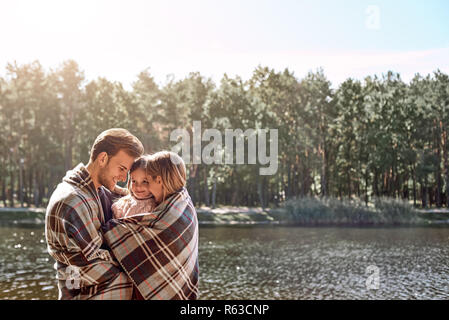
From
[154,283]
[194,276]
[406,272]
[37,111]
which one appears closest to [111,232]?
[154,283]

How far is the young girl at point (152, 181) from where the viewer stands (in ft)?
10.3

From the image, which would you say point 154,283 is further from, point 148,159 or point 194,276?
point 148,159

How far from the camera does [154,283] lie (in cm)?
312

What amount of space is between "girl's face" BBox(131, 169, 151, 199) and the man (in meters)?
0.07

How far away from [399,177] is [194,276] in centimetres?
4241

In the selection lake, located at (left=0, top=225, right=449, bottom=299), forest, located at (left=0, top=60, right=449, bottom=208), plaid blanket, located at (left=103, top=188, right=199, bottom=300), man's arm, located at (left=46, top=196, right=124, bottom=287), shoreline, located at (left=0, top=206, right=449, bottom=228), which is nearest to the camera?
man's arm, located at (left=46, top=196, right=124, bottom=287)

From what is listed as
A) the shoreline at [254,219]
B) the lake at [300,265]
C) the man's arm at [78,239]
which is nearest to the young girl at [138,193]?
the man's arm at [78,239]

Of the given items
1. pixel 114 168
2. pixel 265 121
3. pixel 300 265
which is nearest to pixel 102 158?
pixel 114 168

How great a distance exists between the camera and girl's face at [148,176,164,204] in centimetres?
318

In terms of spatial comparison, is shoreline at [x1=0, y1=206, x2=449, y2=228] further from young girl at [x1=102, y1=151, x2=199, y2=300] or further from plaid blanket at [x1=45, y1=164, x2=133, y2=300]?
plaid blanket at [x1=45, y1=164, x2=133, y2=300]

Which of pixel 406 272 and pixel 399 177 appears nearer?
pixel 406 272

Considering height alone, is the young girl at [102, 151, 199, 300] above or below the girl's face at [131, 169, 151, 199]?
below

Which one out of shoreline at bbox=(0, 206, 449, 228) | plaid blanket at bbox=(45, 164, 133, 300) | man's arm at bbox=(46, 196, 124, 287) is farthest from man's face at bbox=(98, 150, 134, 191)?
shoreline at bbox=(0, 206, 449, 228)

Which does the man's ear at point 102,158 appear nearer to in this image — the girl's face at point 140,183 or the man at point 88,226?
the man at point 88,226
